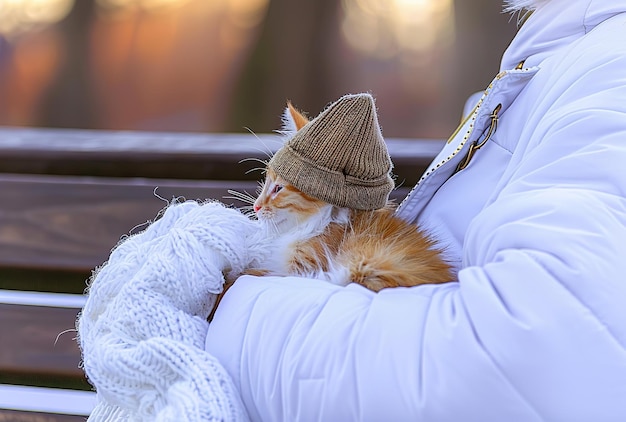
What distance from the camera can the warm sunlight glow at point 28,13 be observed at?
2307 millimetres

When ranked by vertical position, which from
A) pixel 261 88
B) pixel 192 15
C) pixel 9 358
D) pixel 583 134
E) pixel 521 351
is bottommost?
pixel 9 358

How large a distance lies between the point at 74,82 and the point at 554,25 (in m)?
2.03

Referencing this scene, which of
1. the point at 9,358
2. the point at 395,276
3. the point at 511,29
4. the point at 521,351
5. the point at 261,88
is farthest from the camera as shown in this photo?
the point at 261,88

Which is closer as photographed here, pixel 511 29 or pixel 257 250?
pixel 257 250

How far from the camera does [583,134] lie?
0.45 m

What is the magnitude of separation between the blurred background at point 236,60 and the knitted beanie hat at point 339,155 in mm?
1574

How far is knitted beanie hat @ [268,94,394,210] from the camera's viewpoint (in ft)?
1.86

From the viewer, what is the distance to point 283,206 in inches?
24.1

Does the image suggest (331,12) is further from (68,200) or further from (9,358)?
(9,358)

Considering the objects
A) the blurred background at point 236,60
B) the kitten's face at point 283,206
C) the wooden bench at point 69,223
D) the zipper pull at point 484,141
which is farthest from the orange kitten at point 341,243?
the blurred background at point 236,60

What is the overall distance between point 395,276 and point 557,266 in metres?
0.15

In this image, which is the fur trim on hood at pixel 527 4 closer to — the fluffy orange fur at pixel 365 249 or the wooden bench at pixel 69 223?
the fluffy orange fur at pixel 365 249

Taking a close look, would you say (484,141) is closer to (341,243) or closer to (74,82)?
(341,243)

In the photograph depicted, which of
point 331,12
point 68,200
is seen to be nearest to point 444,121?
point 331,12
